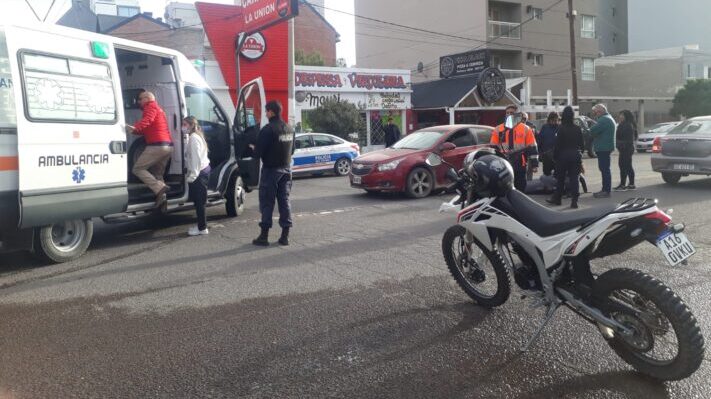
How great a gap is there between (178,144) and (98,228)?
1.87 metres

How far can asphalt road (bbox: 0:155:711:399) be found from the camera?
3.49m

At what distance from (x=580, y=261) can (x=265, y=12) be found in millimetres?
16656

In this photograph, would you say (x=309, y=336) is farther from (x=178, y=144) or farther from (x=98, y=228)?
(x=98, y=228)

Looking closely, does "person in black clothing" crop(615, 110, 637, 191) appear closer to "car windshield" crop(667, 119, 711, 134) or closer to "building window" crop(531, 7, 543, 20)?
"car windshield" crop(667, 119, 711, 134)

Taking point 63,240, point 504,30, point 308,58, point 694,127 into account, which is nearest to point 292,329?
point 63,240

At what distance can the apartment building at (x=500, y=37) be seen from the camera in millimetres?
36781

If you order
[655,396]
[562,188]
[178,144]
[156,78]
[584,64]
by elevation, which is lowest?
[655,396]

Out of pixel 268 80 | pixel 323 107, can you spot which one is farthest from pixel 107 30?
pixel 323 107

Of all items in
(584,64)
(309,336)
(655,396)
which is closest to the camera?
(655,396)

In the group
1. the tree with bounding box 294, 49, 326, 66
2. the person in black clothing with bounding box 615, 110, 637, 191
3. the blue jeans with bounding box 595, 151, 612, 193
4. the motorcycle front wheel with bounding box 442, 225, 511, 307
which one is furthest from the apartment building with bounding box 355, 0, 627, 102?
the motorcycle front wheel with bounding box 442, 225, 511, 307

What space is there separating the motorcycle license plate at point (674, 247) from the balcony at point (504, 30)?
34796mm

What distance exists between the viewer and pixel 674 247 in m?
3.44

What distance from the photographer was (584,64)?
40844 millimetres

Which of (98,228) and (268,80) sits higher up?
(268,80)
